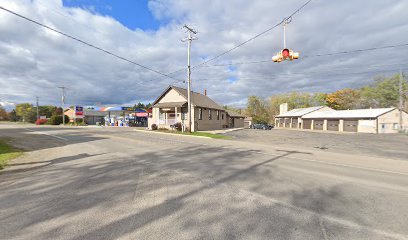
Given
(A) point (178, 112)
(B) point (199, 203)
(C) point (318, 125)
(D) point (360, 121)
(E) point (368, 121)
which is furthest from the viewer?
(C) point (318, 125)

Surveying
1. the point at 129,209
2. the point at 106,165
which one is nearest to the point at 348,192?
the point at 129,209

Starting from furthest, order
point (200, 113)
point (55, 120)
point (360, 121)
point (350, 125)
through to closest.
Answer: point (55, 120) → point (350, 125) → point (360, 121) → point (200, 113)

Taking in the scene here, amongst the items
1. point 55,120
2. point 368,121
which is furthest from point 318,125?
point 55,120

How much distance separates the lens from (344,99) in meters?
73.5

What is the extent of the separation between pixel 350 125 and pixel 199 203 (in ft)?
166

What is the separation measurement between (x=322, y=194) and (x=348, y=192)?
83 centimetres

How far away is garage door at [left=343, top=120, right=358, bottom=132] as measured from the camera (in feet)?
142

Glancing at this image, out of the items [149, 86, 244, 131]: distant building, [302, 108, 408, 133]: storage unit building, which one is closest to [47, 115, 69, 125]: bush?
[149, 86, 244, 131]: distant building

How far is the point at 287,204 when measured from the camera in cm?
459

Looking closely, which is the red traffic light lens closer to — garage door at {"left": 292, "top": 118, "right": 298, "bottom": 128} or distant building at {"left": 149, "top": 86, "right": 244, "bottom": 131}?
distant building at {"left": 149, "top": 86, "right": 244, "bottom": 131}

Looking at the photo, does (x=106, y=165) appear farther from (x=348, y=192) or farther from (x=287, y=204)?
(x=348, y=192)

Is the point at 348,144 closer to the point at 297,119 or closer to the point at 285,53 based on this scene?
the point at 285,53

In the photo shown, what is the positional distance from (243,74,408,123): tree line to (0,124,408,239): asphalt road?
62970 mm

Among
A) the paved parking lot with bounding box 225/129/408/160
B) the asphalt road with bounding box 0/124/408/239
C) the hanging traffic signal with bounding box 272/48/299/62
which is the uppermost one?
the hanging traffic signal with bounding box 272/48/299/62
